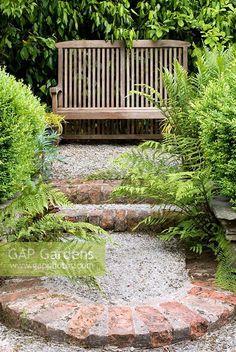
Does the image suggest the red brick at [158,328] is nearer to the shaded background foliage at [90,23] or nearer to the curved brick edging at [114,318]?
the curved brick edging at [114,318]

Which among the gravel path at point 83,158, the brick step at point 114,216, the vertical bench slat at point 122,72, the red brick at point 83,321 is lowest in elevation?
the red brick at point 83,321

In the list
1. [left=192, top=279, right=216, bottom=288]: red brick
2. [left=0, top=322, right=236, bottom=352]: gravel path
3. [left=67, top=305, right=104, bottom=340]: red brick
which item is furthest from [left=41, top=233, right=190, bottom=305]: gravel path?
[left=0, top=322, right=236, bottom=352]: gravel path

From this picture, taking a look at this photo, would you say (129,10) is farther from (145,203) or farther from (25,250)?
(25,250)

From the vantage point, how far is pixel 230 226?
3.30 metres

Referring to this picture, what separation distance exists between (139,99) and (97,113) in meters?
0.59

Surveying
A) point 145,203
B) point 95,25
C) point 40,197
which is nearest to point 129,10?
point 95,25

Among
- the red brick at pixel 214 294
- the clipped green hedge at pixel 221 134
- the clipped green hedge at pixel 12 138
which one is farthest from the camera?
the clipped green hedge at pixel 12 138

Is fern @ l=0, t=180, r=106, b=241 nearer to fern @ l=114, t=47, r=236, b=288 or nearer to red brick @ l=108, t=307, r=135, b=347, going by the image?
red brick @ l=108, t=307, r=135, b=347

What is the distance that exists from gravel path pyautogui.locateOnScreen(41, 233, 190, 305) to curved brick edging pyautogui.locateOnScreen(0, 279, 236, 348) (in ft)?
0.38

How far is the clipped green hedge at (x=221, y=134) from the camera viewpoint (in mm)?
3275

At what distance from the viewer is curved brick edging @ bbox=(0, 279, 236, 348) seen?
2678 mm

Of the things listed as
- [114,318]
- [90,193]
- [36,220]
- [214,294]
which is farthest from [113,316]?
[90,193]

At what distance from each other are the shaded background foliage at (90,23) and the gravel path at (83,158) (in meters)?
0.90

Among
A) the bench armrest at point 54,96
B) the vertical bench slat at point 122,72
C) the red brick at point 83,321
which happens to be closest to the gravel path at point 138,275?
the red brick at point 83,321
